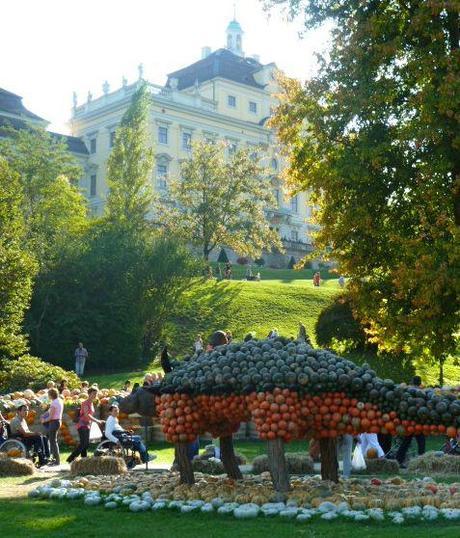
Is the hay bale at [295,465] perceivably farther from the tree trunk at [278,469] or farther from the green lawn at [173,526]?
the green lawn at [173,526]

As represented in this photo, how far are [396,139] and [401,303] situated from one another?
4.19 m

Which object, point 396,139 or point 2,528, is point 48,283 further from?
point 2,528

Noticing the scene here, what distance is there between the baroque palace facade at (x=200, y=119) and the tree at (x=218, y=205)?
1229 cm

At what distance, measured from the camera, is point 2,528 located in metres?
10.6

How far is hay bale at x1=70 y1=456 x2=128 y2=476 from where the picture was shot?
16016mm

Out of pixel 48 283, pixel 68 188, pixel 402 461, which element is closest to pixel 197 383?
pixel 402 461

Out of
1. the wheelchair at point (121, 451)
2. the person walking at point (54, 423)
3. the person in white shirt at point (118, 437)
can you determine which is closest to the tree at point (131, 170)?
the person walking at point (54, 423)

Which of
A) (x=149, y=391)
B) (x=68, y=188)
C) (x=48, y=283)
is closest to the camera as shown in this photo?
(x=149, y=391)

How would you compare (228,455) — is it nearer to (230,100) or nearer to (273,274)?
(273,274)

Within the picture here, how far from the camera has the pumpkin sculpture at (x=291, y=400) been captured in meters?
11.5

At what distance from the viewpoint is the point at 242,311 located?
154ft

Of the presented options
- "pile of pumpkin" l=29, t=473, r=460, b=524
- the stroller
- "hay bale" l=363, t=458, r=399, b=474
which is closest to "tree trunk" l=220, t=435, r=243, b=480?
"pile of pumpkin" l=29, t=473, r=460, b=524

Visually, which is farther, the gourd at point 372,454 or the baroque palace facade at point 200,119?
the baroque palace facade at point 200,119

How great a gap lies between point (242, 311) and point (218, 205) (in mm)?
12439
